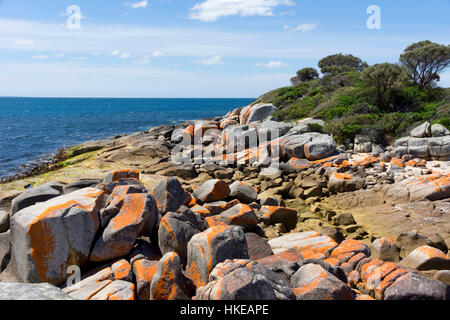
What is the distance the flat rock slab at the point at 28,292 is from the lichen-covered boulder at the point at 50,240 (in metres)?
2.87

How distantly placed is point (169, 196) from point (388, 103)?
2308 centimetres

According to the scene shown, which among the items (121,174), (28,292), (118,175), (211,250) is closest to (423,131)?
(121,174)

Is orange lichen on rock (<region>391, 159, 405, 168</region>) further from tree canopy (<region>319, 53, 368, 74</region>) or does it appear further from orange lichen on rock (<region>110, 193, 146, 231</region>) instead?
tree canopy (<region>319, 53, 368, 74</region>)

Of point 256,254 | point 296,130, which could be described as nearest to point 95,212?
point 256,254

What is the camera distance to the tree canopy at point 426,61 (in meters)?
27.0

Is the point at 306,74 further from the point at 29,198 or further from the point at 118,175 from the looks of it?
the point at 29,198

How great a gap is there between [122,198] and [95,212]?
106 centimetres

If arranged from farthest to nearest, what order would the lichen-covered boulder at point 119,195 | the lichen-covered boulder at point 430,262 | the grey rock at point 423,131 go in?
the grey rock at point 423,131
the lichen-covered boulder at point 119,195
the lichen-covered boulder at point 430,262

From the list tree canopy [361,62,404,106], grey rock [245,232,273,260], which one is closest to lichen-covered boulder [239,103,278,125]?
tree canopy [361,62,404,106]

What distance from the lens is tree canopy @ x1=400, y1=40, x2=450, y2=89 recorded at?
27.0m

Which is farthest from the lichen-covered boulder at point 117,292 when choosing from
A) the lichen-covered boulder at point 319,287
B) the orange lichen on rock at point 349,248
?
the orange lichen on rock at point 349,248

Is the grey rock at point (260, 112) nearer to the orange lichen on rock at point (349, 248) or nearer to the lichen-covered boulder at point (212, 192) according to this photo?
the lichen-covered boulder at point (212, 192)

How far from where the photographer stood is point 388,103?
26.6 metres

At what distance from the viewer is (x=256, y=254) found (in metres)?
8.22
